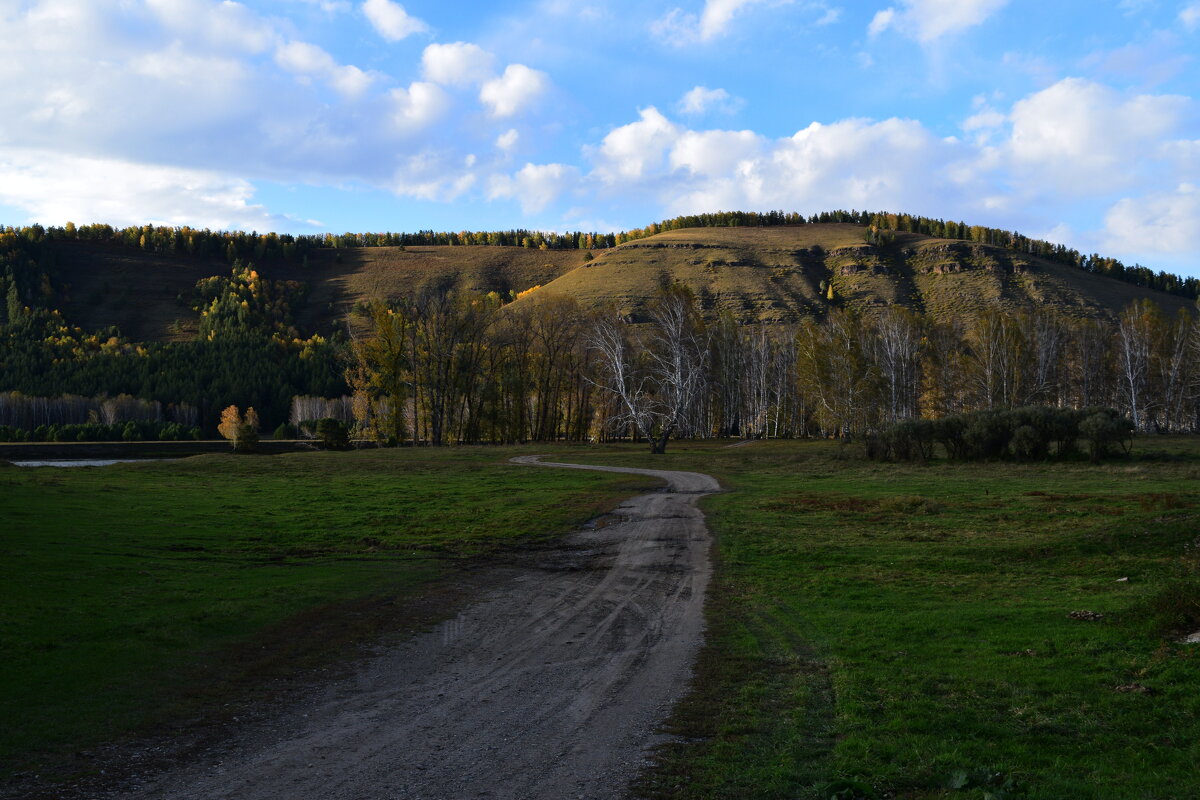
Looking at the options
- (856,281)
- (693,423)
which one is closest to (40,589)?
(693,423)

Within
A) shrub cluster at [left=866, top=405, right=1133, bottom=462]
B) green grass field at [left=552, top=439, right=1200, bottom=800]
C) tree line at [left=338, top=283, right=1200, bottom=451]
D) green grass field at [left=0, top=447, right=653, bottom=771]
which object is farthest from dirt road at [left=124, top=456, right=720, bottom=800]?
tree line at [left=338, top=283, right=1200, bottom=451]

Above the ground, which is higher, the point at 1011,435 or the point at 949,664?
the point at 1011,435

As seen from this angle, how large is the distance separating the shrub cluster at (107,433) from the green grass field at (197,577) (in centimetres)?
7534

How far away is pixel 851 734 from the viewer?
8.24 meters

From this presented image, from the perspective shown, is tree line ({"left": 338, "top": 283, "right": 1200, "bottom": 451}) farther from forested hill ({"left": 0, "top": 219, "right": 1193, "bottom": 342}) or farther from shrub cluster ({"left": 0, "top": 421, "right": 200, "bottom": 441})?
forested hill ({"left": 0, "top": 219, "right": 1193, "bottom": 342})

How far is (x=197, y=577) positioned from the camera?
16.1m

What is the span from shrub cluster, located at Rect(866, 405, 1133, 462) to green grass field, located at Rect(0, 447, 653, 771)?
23.6 m

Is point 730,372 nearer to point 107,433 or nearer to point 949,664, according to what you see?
point 949,664

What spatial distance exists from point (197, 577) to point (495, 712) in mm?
10068

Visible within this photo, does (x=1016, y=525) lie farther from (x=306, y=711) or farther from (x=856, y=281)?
(x=856, y=281)

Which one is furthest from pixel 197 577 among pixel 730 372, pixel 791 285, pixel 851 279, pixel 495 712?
pixel 851 279

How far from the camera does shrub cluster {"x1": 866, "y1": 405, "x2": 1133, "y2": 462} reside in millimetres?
45438

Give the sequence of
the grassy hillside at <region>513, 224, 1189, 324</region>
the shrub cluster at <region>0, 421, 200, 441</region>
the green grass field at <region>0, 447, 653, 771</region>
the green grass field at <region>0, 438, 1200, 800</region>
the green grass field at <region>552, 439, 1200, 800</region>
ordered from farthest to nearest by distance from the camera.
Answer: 1. the grassy hillside at <region>513, 224, 1189, 324</region>
2. the shrub cluster at <region>0, 421, 200, 441</region>
3. the green grass field at <region>0, 447, 653, 771</region>
4. the green grass field at <region>0, 438, 1200, 800</region>
5. the green grass field at <region>552, 439, 1200, 800</region>

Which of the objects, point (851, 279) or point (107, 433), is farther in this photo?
point (851, 279)
